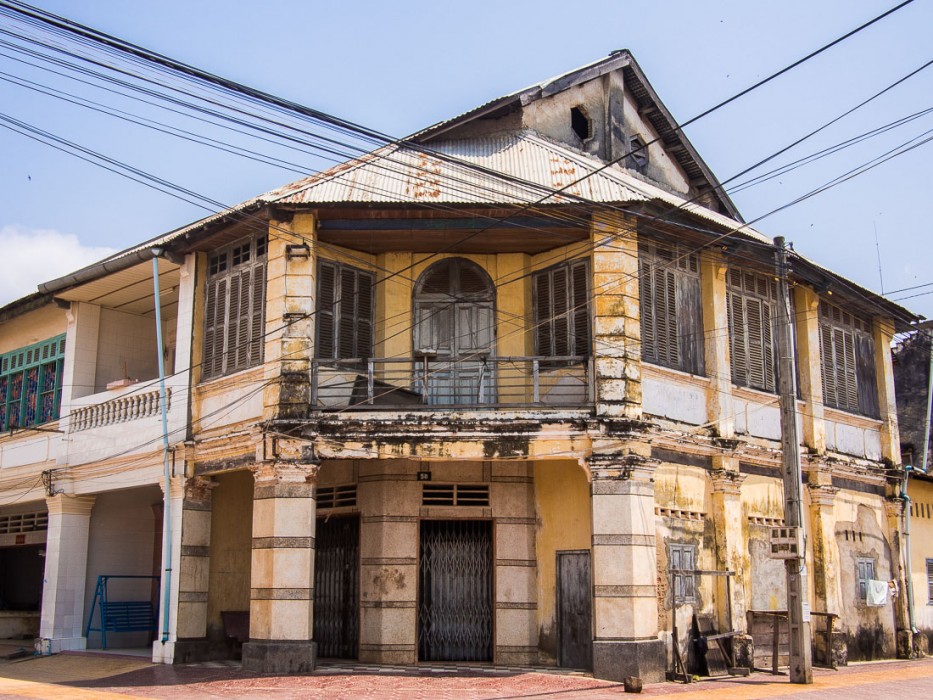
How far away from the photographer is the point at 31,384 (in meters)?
22.7

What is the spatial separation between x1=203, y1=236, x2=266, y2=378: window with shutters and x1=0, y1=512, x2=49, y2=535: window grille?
8.31 metres

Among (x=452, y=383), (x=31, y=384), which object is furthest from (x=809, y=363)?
(x=31, y=384)

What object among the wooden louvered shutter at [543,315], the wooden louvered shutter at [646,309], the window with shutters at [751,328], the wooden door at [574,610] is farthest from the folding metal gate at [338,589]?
the window with shutters at [751,328]

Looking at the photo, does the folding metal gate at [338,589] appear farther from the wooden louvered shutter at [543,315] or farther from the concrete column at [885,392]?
the concrete column at [885,392]

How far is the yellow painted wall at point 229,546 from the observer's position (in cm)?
1800

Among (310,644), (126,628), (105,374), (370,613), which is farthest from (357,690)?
(105,374)

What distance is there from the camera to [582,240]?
664 inches

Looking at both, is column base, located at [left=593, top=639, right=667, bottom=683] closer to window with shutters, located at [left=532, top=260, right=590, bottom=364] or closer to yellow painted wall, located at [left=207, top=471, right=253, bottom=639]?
window with shutters, located at [left=532, top=260, right=590, bottom=364]

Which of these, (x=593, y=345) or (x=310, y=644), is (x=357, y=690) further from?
(x=593, y=345)

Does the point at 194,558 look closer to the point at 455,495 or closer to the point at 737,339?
the point at 455,495

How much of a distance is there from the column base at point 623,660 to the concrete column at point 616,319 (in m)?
3.30

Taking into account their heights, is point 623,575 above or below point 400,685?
above

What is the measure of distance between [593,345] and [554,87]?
578 centimetres

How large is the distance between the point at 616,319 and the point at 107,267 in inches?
373
